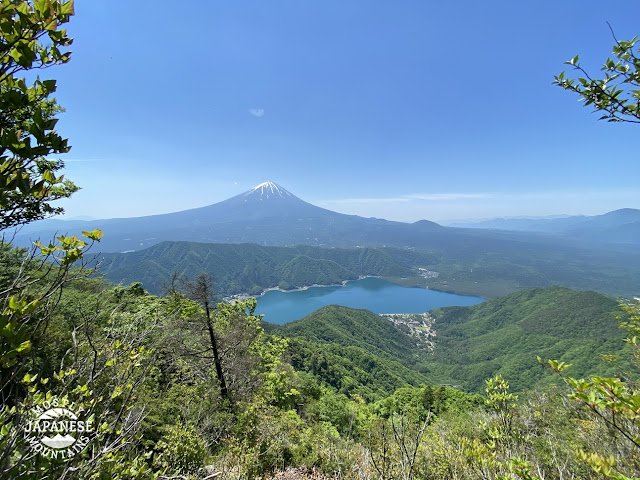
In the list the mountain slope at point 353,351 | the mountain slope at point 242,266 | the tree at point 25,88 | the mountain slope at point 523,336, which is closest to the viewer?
the tree at point 25,88

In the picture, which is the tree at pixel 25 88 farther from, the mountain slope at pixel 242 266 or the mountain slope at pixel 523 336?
the mountain slope at pixel 242 266

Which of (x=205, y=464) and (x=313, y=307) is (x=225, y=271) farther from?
(x=205, y=464)

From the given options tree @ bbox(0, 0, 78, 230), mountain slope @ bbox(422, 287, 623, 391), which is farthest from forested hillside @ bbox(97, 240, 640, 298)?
tree @ bbox(0, 0, 78, 230)

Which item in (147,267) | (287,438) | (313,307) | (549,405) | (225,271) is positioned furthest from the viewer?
(225,271)

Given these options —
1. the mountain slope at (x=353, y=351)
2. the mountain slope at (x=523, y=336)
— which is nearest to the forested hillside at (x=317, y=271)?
the mountain slope at (x=523, y=336)

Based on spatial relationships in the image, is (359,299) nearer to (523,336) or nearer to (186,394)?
(523,336)

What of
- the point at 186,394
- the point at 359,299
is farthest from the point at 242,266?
the point at 186,394

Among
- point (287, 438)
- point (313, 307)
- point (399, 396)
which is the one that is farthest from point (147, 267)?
point (287, 438)
